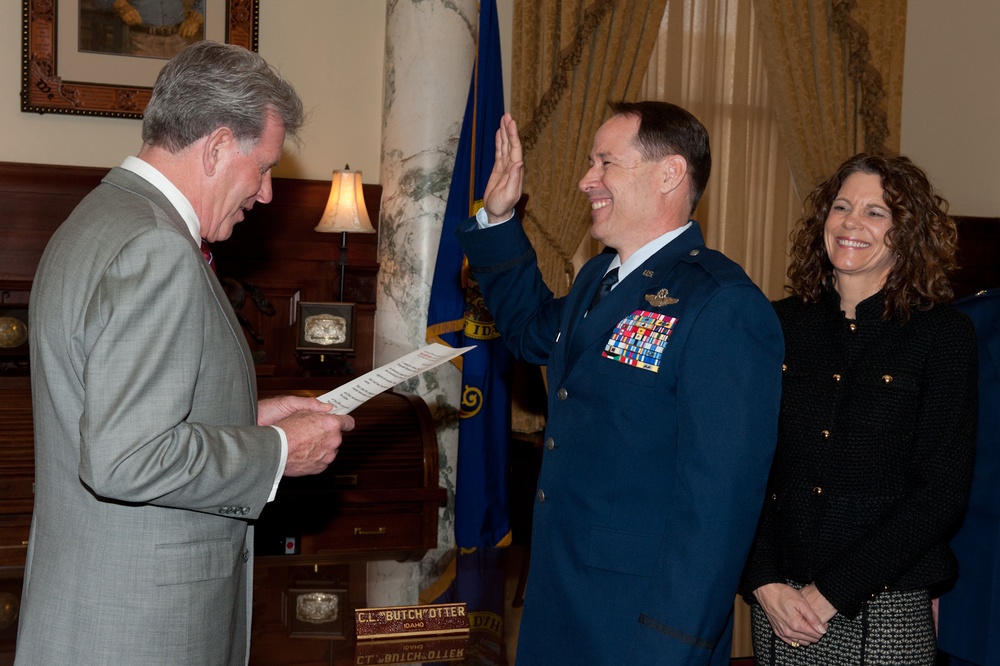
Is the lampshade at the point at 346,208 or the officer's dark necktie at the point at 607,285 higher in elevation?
the lampshade at the point at 346,208

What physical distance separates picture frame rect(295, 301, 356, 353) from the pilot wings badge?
288 centimetres

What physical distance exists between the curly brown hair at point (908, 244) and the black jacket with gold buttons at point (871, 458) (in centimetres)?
4

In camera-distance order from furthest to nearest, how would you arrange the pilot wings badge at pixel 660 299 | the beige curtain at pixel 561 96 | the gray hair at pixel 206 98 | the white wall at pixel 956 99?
the white wall at pixel 956 99, the beige curtain at pixel 561 96, the pilot wings badge at pixel 660 299, the gray hair at pixel 206 98

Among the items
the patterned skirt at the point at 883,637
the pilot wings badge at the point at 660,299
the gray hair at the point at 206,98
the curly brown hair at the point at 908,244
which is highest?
the gray hair at the point at 206,98

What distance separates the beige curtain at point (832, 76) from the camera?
19.4 ft

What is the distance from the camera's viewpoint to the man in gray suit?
4.66 ft

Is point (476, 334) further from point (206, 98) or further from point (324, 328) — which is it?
point (206, 98)

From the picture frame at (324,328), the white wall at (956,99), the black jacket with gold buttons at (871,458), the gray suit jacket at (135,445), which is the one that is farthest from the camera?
the white wall at (956,99)

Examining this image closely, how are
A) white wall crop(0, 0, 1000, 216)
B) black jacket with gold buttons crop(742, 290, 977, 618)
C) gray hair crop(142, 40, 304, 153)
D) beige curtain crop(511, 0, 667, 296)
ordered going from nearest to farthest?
gray hair crop(142, 40, 304, 153) < black jacket with gold buttons crop(742, 290, 977, 618) < white wall crop(0, 0, 1000, 216) < beige curtain crop(511, 0, 667, 296)

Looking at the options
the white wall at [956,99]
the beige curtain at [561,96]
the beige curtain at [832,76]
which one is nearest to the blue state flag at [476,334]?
the beige curtain at [561,96]

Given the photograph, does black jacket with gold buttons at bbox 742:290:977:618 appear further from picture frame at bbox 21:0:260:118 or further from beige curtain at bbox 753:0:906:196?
Answer: beige curtain at bbox 753:0:906:196

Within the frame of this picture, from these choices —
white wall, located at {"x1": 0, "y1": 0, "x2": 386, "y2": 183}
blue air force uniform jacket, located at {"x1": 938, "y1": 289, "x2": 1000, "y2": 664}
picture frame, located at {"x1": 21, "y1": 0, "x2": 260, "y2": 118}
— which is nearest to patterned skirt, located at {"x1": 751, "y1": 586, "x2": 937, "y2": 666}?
blue air force uniform jacket, located at {"x1": 938, "y1": 289, "x2": 1000, "y2": 664}

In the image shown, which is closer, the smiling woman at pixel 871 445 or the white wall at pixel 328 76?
the smiling woman at pixel 871 445

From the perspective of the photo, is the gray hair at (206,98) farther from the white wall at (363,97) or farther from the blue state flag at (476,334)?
the white wall at (363,97)
